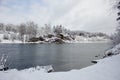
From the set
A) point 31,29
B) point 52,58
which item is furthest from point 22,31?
point 52,58

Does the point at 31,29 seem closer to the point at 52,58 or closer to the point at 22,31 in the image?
the point at 22,31

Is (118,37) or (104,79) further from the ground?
(118,37)

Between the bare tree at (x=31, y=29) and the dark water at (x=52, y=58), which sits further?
the bare tree at (x=31, y=29)

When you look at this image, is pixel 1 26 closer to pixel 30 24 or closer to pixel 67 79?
pixel 30 24

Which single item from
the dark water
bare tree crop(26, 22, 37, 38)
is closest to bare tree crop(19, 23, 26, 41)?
bare tree crop(26, 22, 37, 38)

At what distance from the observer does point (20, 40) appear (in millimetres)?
90375

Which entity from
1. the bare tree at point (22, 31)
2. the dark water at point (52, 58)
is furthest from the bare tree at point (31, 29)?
the dark water at point (52, 58)

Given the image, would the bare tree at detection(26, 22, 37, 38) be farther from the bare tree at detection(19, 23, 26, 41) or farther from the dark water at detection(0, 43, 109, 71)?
the dark water at detection(0, 43, 109, 71)

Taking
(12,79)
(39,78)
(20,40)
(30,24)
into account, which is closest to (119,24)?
(39,78)

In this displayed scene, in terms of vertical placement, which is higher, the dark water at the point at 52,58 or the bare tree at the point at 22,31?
the bare tree at the point at 22,31

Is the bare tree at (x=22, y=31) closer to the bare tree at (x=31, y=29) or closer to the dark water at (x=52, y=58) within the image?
the bare tree at (x=31, y=29)

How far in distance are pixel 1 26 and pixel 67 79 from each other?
148 metres

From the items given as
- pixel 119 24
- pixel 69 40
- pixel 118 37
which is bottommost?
pixel 69 40

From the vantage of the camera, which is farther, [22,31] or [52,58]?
[22,31]
